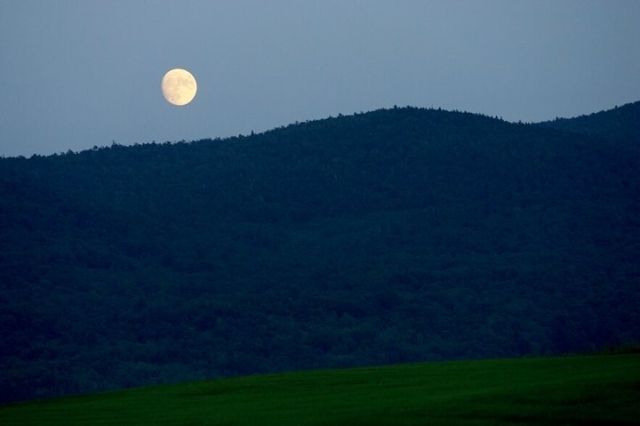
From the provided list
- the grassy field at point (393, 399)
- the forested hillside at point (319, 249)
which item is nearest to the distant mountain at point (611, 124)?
the forested hillside at point (319, 249)

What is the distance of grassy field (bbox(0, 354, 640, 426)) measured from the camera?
13.2 m

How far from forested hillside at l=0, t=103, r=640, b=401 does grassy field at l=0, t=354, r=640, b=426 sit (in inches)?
803

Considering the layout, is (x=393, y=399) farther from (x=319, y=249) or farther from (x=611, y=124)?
(x=611, y=124)

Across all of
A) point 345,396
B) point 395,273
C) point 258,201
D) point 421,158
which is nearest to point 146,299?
point 395,273

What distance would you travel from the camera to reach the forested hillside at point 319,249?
57.7 metres

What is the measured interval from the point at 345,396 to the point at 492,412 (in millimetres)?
3598

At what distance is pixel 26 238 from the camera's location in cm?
7150

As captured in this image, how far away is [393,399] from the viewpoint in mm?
15305

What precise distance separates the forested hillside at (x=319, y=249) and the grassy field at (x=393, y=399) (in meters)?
20.4

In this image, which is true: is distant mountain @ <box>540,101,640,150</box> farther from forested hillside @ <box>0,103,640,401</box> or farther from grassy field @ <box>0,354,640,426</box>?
grassy field @ <box>0,354,640,426</box>

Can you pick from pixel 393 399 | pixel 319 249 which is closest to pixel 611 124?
pixel 319 249

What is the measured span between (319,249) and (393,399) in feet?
223

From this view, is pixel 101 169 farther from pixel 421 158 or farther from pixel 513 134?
pixel 513 134

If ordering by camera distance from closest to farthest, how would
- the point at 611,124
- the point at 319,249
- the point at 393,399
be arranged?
the point at 393,399, the point at 319,249, the point at 611,124
